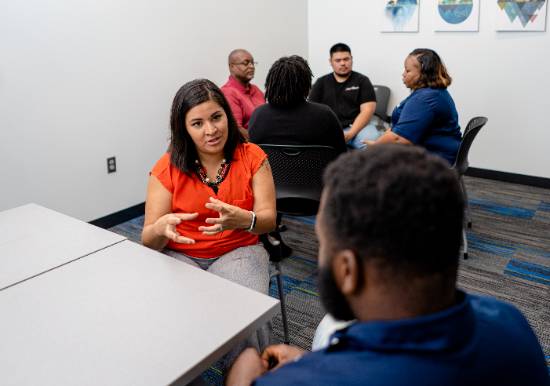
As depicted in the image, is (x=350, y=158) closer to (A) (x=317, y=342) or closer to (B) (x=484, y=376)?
(B) (x=484, y=376)

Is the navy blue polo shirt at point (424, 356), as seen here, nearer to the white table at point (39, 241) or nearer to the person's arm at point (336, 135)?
the white table at point (39, 241)

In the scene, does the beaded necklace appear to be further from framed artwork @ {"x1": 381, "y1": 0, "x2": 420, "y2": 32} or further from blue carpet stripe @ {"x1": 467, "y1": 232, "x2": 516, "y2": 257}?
framed artwork @ {"x1": 381, "y1": 0, "x2": 420, "y2": 32}

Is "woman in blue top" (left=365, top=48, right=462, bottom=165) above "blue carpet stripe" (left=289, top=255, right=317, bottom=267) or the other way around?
above

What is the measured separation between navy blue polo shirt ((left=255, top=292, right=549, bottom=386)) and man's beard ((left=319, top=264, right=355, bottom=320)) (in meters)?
0.04

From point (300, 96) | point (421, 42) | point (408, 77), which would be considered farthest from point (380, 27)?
point (300, 96)

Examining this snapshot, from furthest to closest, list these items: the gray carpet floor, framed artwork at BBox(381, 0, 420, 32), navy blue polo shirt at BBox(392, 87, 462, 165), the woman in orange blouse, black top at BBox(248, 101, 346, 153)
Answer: framed artwork at BBox(381, 0, 420, 32)
navy blue polo shirt at BBox(392, 87, 462, 165)
black top at BBox(248, 101, 346, 153)
the gray carpet floor
the woman in orange blouse

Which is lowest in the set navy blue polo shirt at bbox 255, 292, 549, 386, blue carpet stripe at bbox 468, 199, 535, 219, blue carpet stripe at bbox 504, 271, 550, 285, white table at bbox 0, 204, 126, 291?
blue carpet stripe at bbox 504, 271, 550, 285

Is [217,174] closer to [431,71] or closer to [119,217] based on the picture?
[431,71]

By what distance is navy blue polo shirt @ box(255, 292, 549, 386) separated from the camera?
0.65 m

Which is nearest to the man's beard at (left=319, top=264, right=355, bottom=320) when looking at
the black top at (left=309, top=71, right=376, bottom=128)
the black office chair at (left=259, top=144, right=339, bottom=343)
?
the black office chair at (left=259, top=144, right=339, bottom=343)

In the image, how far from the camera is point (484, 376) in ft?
2.19

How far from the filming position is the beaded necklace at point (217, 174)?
6.20 ft

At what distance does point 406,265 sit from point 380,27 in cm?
439

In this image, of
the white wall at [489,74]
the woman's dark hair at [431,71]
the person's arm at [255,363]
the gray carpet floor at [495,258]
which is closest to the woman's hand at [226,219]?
the person's arm at [255,363]
